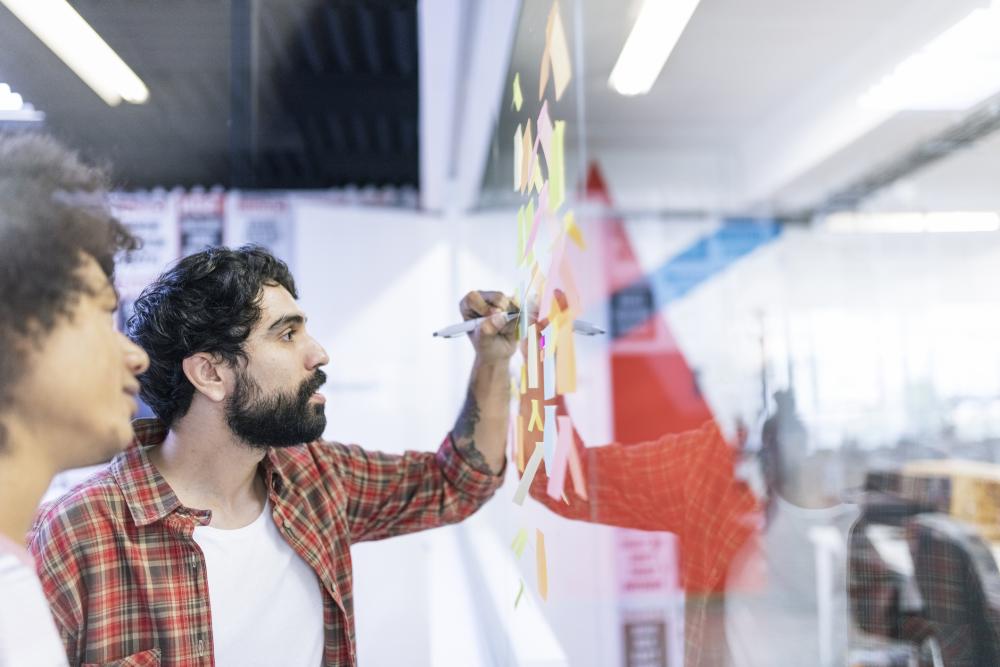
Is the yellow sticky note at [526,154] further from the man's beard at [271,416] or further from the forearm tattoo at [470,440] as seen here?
the man's beard at [271,416]

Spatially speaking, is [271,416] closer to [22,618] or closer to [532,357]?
[532,357]

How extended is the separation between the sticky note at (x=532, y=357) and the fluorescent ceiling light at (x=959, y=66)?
0.67 metres

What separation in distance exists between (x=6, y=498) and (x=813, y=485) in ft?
6.93

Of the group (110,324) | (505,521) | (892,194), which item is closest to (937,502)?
(110,324)

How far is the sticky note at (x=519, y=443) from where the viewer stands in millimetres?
1357

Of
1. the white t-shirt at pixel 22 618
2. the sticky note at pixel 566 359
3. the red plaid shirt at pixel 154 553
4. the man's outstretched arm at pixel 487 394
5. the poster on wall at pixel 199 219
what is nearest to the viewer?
the white t-shirt at pixel 22 618

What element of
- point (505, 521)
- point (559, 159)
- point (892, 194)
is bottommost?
point (505, 521)

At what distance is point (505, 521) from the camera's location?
1.93 m

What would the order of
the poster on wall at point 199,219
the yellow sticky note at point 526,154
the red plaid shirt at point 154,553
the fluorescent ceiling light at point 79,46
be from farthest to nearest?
the poster on wall at point 199,219
the yellow sticky note at point 526,154
the fluorescent ceiling light at point 79,46
the red plaid shirt at point 154,553

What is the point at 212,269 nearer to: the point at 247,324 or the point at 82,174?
the point at 247,324

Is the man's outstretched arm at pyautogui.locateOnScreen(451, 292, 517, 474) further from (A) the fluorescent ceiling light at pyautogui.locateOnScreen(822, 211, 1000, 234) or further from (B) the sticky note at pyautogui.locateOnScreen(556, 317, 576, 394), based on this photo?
(A) the fluorescent ceiling light at pyautogui.locateOnScreen(822, 211, 1000, 234)

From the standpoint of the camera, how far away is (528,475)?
1.26 m

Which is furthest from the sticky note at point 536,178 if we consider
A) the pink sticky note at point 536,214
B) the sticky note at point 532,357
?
the sticky note at point 532,357

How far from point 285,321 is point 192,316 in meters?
0.15
